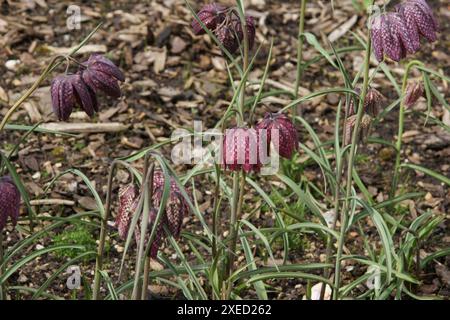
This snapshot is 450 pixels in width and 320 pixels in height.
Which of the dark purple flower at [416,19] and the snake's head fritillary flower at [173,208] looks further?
the dark purple flower at [416,19]

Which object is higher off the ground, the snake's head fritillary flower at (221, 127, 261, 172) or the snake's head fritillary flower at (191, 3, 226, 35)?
the snake's head fritillary flower at (191, 3, 226, 35)

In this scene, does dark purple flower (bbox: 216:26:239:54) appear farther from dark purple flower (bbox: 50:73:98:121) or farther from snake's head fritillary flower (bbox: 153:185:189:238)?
snake's head fritillary flower (bbox: 153:185:189:238)

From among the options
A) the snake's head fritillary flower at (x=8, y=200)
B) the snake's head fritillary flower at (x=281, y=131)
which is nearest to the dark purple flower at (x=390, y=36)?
the snake's head fritillary flower at (x=281, y=131)

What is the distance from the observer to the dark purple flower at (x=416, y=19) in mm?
2121

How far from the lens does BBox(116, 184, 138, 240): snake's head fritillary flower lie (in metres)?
1.94

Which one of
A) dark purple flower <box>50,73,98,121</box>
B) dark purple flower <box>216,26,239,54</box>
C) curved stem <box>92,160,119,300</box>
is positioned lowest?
curved stem <box>92,160,119,300</box>

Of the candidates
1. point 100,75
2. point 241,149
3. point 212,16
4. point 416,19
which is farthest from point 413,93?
point 100,75

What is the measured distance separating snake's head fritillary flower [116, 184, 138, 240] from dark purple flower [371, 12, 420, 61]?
0.66 m

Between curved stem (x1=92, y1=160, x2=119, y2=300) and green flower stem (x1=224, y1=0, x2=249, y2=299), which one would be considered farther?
green flower stem (x1=224, y1=0, x2=249, y2=299)

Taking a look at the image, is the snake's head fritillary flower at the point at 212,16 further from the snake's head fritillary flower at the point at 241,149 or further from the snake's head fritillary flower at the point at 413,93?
the snake's head fritillary flower at the point at 413,93

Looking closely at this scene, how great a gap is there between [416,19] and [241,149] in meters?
0.52

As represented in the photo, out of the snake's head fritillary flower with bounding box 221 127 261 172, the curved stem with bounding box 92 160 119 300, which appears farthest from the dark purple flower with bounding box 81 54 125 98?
the snake's head fritillary flower with bounding box 221 127 261 172

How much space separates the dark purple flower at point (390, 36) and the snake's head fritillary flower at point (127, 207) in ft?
2.15

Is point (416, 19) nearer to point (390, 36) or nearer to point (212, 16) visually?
point (390, 36)
